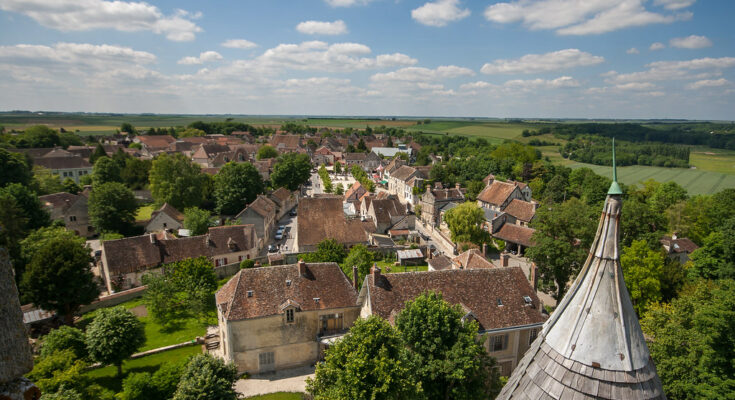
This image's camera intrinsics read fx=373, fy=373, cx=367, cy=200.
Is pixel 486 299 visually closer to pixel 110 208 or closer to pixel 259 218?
pixel 259 218

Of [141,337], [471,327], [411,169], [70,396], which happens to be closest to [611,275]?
[471,327]

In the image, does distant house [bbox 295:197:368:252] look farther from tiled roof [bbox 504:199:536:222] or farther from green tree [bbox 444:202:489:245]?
tiled roof [bbox 504:199:536:222]

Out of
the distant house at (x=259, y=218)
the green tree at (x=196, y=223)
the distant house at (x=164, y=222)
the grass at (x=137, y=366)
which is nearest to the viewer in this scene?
the grass at (x=137, y=366)

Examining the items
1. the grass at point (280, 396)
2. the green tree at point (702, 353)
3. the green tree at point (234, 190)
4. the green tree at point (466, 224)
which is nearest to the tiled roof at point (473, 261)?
the green tree at point (466, 224)

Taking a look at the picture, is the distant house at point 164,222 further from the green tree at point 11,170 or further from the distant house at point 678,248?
the distant house at point 678,248

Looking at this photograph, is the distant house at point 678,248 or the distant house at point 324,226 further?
the distant house at point 324,226

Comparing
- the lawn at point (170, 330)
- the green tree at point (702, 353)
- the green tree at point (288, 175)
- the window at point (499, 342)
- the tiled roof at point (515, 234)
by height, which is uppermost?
the green tree at point (288, 175)
